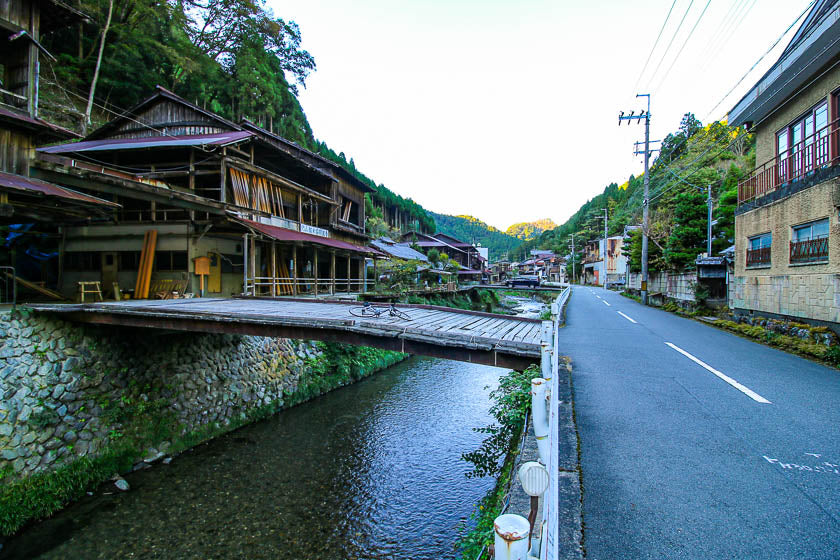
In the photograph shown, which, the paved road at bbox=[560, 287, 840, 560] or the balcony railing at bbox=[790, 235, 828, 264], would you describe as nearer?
the paved road at bbox=[560, 287, 840, 560]

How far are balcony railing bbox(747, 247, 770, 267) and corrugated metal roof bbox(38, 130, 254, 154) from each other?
66.6 ft

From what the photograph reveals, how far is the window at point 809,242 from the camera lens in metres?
10.3

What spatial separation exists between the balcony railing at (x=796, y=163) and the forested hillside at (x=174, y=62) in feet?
96.1

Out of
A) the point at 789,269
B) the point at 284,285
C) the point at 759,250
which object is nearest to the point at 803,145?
the point at 759,250

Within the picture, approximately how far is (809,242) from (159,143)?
22.8m

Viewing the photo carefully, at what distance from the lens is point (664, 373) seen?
7.67 metres

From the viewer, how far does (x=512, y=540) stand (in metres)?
1.55

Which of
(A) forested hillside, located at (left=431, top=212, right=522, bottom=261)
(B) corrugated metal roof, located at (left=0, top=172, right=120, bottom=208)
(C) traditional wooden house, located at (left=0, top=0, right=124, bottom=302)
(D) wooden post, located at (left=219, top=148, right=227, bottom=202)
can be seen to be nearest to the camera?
(B) corrugated metal roof, located at (left=0, top=172, right=120, bottom=208)

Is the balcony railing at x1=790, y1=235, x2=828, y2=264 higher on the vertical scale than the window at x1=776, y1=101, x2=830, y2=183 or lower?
lower

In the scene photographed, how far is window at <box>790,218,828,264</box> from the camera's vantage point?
10328mm

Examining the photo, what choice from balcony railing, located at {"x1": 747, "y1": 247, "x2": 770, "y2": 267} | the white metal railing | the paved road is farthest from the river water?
balcony railing, located at {"x1": 747, "y1": 247, "x2": 770, "y2": 267}

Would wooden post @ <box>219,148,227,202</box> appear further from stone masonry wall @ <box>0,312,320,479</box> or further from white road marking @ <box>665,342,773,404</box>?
white road marking @ <box>665,342,773,404</box>

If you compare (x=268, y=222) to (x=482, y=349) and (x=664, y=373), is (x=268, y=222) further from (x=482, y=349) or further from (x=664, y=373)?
(x=664, y=373)

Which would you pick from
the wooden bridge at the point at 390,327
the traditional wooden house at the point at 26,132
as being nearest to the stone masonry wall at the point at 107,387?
the wooden bridge at the point at 390,327
